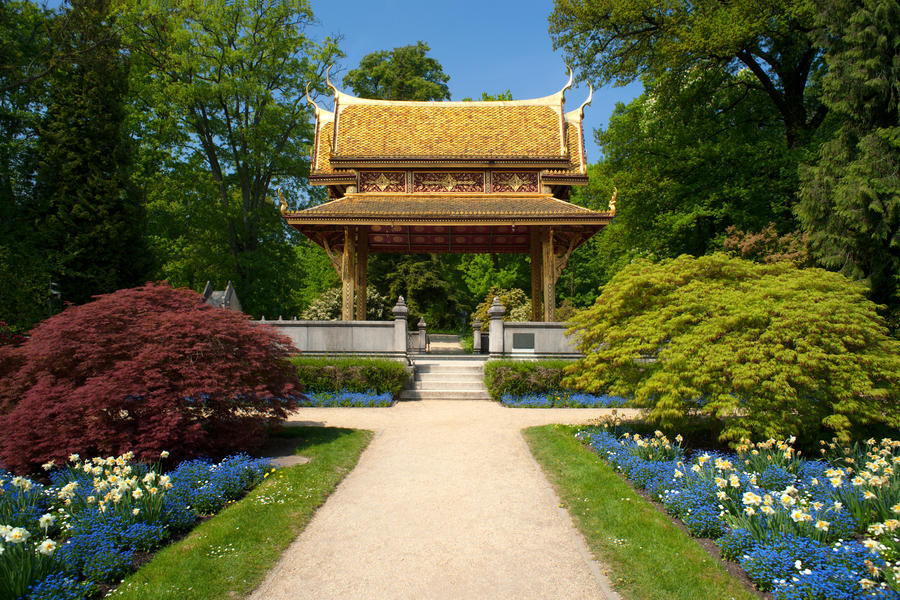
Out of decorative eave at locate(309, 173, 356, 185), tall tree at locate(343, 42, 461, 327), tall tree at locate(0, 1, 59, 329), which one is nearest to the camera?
tall tree at locate(0, 1, 59, 329)

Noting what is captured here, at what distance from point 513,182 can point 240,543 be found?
17.3m

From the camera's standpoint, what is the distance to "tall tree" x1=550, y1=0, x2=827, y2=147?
1753 centimetres

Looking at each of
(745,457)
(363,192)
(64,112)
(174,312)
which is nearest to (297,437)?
(174,312)

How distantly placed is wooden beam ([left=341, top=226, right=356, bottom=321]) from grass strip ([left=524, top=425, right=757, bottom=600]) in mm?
11716

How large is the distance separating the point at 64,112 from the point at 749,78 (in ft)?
94.8

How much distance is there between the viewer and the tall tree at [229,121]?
25.4 meters

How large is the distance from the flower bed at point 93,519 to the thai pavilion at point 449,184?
37.7 feet

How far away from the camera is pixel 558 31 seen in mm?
22031

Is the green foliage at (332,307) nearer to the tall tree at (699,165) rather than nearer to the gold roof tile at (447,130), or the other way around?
the gold roof tile at (447,130)

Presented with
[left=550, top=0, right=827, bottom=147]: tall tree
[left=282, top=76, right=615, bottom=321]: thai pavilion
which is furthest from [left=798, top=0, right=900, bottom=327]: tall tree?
[left=282, top=76, right=615, bottom=321]: thai pavilion

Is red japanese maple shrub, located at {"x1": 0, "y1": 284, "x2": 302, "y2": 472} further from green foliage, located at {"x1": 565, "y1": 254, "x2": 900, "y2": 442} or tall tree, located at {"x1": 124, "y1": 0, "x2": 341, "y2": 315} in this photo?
tall tree, located at {"x1": 124, "y1": 0, "x2": 341, "y2": 315}

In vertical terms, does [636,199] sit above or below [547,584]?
above

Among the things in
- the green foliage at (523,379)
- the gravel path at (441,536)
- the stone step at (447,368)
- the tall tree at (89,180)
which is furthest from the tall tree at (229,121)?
the gravel path at (441,536)

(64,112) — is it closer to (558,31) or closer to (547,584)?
(558,31)
